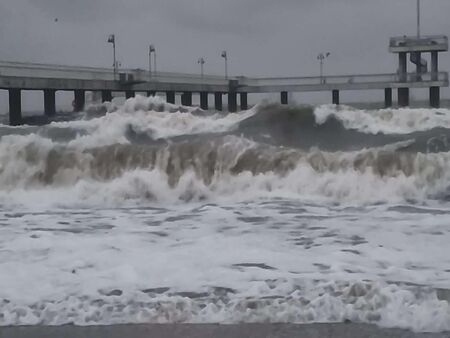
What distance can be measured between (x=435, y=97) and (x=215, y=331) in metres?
46.4

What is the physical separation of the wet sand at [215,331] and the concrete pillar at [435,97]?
45.3m

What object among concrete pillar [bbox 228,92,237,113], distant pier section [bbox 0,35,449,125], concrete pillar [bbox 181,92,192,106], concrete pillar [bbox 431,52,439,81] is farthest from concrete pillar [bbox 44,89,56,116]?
concrete pillar [bbox 431,52,439,81]

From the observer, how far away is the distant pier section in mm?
38438

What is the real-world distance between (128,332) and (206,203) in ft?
26.0

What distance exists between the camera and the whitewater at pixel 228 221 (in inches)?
236

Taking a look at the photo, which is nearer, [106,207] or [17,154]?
[106,207]

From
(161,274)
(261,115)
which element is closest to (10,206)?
(161,274)

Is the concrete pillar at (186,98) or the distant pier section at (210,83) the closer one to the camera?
the distant pier section at (210,83)

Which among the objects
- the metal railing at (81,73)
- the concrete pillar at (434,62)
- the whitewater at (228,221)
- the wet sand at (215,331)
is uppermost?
the concrete pillar at (434,62)

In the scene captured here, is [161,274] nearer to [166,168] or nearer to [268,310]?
[268,310]

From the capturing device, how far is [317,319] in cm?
561

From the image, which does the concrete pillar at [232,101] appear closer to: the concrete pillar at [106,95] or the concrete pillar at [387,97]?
the concrete pillar at [387,97]

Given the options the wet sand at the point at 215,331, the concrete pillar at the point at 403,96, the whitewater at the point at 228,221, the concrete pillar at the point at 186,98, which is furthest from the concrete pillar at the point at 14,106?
the wet sand at the point at 215,331

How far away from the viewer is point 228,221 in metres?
10.6
